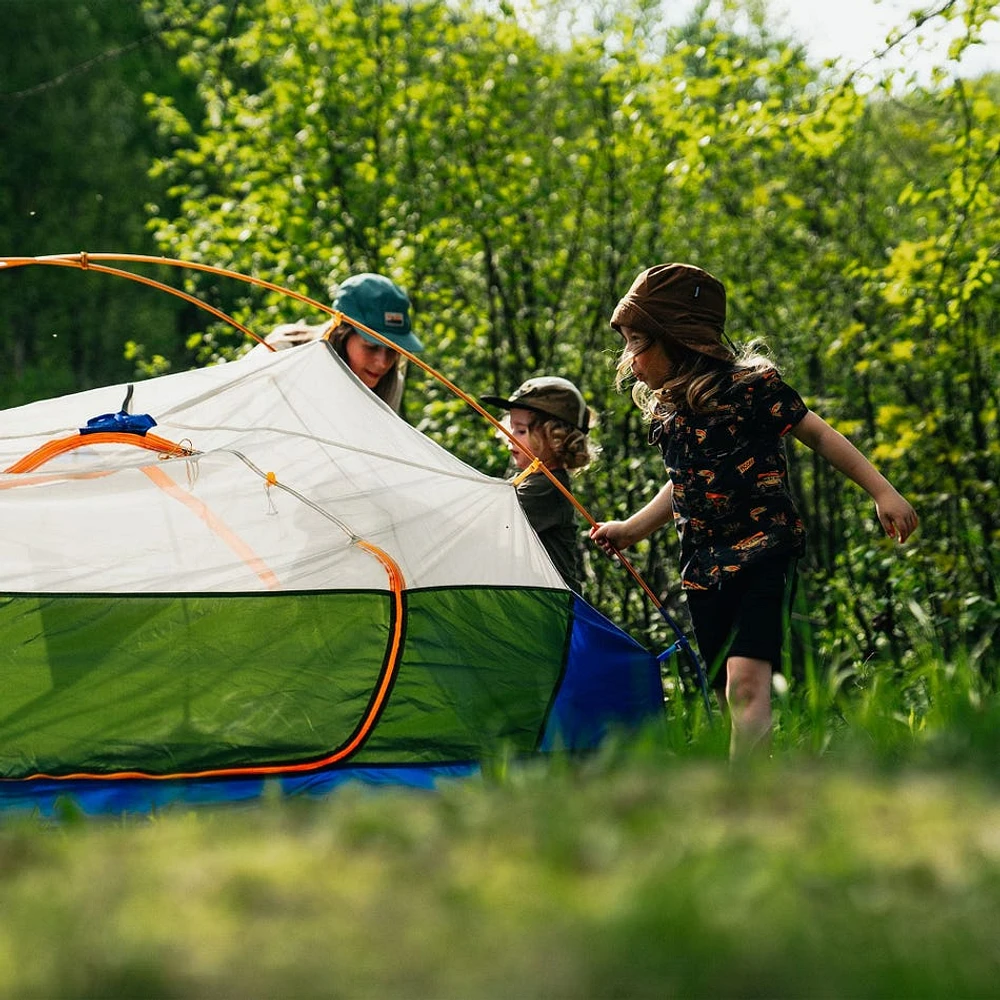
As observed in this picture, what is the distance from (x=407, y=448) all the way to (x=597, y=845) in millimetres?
2566

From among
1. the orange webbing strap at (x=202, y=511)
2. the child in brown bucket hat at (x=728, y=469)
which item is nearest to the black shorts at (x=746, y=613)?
the child in brown bucket hat at (x=728, y=469)

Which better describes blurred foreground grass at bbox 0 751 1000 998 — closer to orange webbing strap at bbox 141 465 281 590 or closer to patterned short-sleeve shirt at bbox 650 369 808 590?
patterned short-sleeve shirt at bbox 650 369 808 590

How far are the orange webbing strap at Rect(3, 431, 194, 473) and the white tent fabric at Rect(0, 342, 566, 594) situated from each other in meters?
0.03

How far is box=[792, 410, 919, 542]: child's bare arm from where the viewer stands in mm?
3113

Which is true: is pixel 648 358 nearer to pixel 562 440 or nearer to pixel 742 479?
pixel 742 479

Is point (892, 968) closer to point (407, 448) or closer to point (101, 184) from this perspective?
point (407, 448)

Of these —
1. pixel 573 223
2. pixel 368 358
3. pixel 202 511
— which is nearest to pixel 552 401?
pixel 368 358

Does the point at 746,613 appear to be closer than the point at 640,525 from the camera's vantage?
Yes

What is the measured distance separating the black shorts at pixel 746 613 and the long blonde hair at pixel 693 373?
45 cm

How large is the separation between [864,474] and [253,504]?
5.37ft

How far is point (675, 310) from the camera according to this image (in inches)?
135

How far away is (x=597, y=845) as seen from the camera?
1227mm

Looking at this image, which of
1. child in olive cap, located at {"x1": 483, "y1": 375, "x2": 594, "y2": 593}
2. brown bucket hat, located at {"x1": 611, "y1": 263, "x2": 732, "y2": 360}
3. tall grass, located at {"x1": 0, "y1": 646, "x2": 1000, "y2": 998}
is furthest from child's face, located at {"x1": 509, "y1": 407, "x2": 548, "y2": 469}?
tall grass, located at {"x1": 0, "y1": 646, "x2": 1000, "y2": 998}

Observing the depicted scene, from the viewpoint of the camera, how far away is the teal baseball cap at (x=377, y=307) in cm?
428
